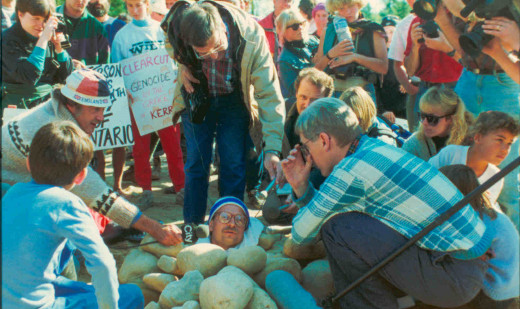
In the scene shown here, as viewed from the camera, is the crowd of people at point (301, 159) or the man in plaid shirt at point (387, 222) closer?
the crowd of people at point (301, 159)

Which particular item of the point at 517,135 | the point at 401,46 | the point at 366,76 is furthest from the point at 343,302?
the point at 401,46

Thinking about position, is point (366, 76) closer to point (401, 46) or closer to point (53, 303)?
point (401, 46)

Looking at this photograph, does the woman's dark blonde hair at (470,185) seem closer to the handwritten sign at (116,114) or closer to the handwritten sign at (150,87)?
the handwritten sign at (150,87)

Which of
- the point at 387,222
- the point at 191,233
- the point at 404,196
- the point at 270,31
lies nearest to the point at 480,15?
the point at 404,196

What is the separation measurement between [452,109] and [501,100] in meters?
0.48

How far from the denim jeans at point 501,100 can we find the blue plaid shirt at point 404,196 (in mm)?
223

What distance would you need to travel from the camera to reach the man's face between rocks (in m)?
3.12

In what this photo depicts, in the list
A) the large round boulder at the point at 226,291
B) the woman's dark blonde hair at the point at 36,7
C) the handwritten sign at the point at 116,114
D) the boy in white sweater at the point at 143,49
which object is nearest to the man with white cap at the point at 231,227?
the large round boulder at the point at 226,291

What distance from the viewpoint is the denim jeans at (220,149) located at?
3.40 m

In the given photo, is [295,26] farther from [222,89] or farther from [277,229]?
[277,229]

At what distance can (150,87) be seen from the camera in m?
4.49

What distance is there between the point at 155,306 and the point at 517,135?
186 centimetres

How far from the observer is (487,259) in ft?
7.77

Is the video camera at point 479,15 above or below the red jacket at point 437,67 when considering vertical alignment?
above
